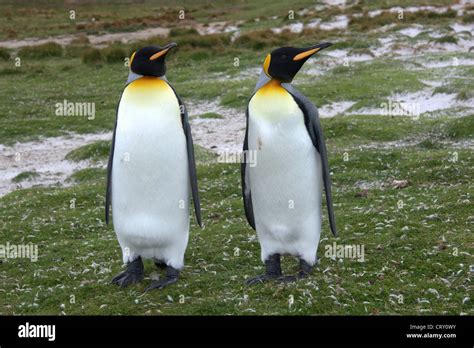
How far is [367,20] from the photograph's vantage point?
31.9 meters

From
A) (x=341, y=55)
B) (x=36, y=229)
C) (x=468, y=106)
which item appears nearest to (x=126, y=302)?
(x=36, y=229)

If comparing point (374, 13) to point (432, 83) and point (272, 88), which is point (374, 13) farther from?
point (272, 88)

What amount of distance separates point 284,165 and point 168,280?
140 centimetres

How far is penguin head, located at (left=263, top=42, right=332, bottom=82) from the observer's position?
510 cm

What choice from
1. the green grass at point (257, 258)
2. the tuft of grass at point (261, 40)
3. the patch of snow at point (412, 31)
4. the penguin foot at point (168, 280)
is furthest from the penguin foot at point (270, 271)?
the patch of snow at point (412, 31)

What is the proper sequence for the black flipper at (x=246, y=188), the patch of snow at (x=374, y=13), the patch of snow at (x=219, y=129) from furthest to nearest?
the patch of snow at (x=374, y=13) < the patch of snow at (x=219, y=129) < the black flipper at (x=246, y=188)

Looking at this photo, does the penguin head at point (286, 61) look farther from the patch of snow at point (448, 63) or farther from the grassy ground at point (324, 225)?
the patch of snow at point (448, 63)

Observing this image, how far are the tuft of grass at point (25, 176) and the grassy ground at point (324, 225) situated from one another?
0.12 feet

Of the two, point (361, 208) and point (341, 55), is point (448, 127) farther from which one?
point (341, 55)

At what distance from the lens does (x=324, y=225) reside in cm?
759

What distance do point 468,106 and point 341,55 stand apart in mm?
9409

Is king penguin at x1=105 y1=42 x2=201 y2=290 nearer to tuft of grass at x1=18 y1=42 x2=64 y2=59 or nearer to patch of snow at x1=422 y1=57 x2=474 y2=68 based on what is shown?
patch of snow at x1=422 y1=57 x2=474 y2=68

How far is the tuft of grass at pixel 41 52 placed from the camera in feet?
91.5

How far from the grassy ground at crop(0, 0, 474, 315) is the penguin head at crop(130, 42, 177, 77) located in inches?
71.0
